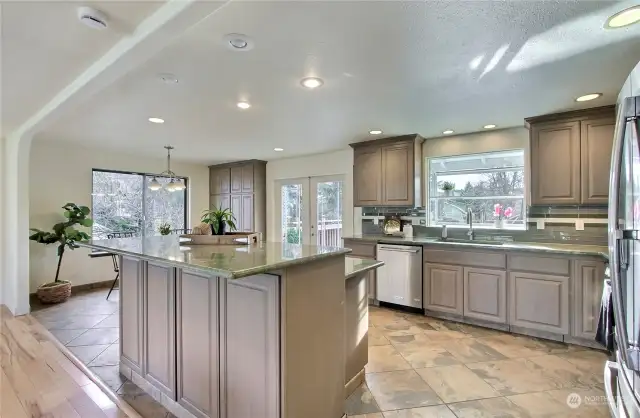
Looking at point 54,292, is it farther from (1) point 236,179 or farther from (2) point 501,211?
(2) point 501,211

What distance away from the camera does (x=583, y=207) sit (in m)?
3.48

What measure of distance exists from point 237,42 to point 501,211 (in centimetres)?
363

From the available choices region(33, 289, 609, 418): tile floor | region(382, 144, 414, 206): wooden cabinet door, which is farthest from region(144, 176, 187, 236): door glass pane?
region(382, 144, 414, 206): wooden cabinet door

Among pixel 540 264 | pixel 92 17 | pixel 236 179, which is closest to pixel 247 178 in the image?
pixel 236 179

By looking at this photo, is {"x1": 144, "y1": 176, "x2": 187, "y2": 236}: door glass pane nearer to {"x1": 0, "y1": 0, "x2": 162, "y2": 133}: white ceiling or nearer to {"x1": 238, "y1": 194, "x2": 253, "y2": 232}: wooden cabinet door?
{"x1": 238, "y1": 194, "x2": 253, "y2": 232}: wooden cabinet door

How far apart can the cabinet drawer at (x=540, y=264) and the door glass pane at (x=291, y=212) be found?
347cm

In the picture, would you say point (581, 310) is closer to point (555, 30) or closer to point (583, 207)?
point (583, 207)

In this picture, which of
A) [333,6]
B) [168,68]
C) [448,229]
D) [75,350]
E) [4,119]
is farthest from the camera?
[448,229]

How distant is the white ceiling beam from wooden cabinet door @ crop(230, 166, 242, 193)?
364 centimetres

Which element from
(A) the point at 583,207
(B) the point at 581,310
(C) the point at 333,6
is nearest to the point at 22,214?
(C) the point at 333,6

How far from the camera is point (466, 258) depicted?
3.64 metres

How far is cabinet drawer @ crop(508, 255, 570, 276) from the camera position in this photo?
3104 millimetres

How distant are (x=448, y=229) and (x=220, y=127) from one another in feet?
10.3

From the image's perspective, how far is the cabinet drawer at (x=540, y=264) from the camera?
310 centimetres
